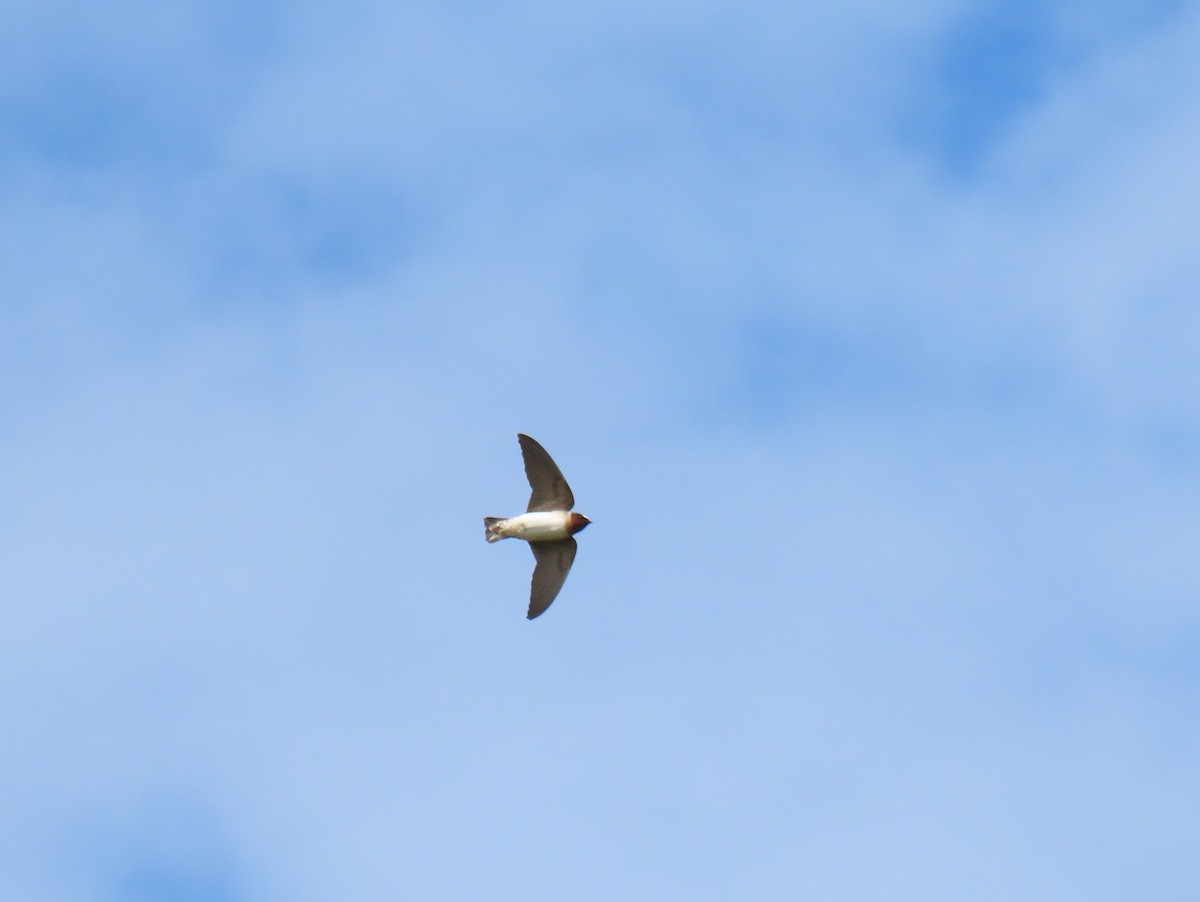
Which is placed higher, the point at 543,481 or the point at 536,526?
the point at 543,481

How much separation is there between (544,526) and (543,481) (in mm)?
1022

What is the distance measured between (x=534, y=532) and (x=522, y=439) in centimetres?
210

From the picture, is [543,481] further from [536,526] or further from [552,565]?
[552,565]

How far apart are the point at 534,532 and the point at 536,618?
193 cm

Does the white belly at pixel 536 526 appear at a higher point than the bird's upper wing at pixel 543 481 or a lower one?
lower

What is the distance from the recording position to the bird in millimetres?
58031

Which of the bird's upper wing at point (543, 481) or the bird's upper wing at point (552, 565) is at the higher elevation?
the bird's upper wing at point (543, 481)

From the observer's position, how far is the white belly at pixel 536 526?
57969 millimetres

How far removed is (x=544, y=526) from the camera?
2287 inches

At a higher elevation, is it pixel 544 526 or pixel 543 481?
pixel 543 481

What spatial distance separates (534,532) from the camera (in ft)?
191

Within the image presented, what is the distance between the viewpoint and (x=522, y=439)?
191 ft

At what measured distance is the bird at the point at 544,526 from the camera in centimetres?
5803

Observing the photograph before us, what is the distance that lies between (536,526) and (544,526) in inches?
7.0
